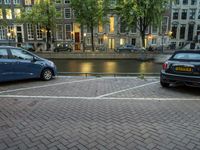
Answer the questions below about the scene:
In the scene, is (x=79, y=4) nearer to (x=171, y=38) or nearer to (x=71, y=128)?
(x=171, y=38)

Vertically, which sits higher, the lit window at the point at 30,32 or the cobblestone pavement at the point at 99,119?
the lit window at the point at 30,32

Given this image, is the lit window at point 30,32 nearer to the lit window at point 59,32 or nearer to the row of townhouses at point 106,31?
the row of townhouses at point 106,31

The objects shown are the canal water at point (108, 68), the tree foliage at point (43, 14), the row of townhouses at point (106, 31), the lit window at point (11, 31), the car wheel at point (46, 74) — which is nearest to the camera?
the car wheel at point (46, 74)

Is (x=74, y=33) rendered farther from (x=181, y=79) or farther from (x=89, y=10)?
(x=181, y=79)

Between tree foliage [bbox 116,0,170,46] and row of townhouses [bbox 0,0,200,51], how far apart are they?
15.2 meters

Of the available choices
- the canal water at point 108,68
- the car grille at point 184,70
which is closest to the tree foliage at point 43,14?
the canal water at point 108,68

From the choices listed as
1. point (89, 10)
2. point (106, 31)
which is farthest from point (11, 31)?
point (89, 10)

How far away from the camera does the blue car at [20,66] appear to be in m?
7.75

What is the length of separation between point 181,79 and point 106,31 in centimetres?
3786

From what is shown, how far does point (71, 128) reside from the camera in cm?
→ 375

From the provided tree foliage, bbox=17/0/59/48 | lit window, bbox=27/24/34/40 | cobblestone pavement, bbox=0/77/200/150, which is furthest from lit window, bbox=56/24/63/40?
cobblestone pavement, bbox=0/77/200/150

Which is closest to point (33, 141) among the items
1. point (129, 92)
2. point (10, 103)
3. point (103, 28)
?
point (10, 103)

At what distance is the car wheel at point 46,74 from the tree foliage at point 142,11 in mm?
19531

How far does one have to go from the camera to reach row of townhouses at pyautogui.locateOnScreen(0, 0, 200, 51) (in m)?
42.8
